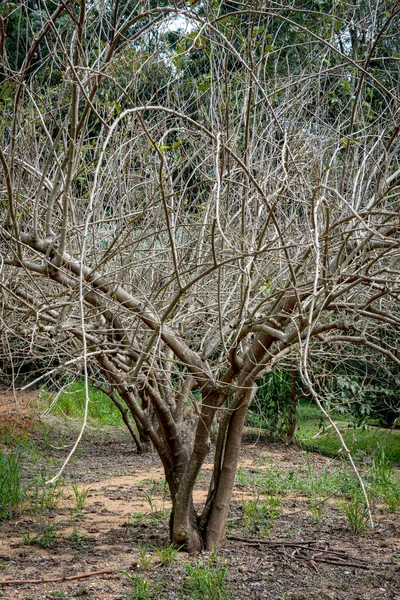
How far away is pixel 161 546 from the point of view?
4305 millimetres

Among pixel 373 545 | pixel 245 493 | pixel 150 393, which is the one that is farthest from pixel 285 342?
pixel 245 493

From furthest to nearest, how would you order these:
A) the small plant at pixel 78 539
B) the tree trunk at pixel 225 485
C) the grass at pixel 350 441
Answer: the grass at pixel 350 441 < the small plant at pixel 78 539 < the tree trunk at pixel 225 485

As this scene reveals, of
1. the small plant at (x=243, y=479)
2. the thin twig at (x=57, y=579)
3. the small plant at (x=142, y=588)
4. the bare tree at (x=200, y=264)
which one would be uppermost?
the bare tree at (x=200, y=264)

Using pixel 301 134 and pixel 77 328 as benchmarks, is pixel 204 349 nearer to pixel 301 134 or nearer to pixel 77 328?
pixel 77 328

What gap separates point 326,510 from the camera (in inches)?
225

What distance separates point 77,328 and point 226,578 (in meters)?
1.67

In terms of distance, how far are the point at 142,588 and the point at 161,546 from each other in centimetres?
90

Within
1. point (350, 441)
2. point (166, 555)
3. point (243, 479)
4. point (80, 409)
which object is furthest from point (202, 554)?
point (80, 409)

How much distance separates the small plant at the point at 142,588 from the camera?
341 cm

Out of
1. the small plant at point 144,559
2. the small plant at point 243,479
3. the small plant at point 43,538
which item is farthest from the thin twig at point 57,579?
the small plant at point 243,479

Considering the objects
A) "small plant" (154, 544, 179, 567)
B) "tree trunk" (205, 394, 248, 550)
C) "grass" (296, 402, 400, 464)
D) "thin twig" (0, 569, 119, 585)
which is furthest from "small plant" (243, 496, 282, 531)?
"grass" (296, 402, 400, 464)

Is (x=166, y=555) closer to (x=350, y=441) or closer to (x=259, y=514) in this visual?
(x=259, y=514)

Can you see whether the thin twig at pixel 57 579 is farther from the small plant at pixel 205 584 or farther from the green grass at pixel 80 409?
the green grass at pixel 80 409

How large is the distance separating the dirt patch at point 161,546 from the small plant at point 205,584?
56mm
